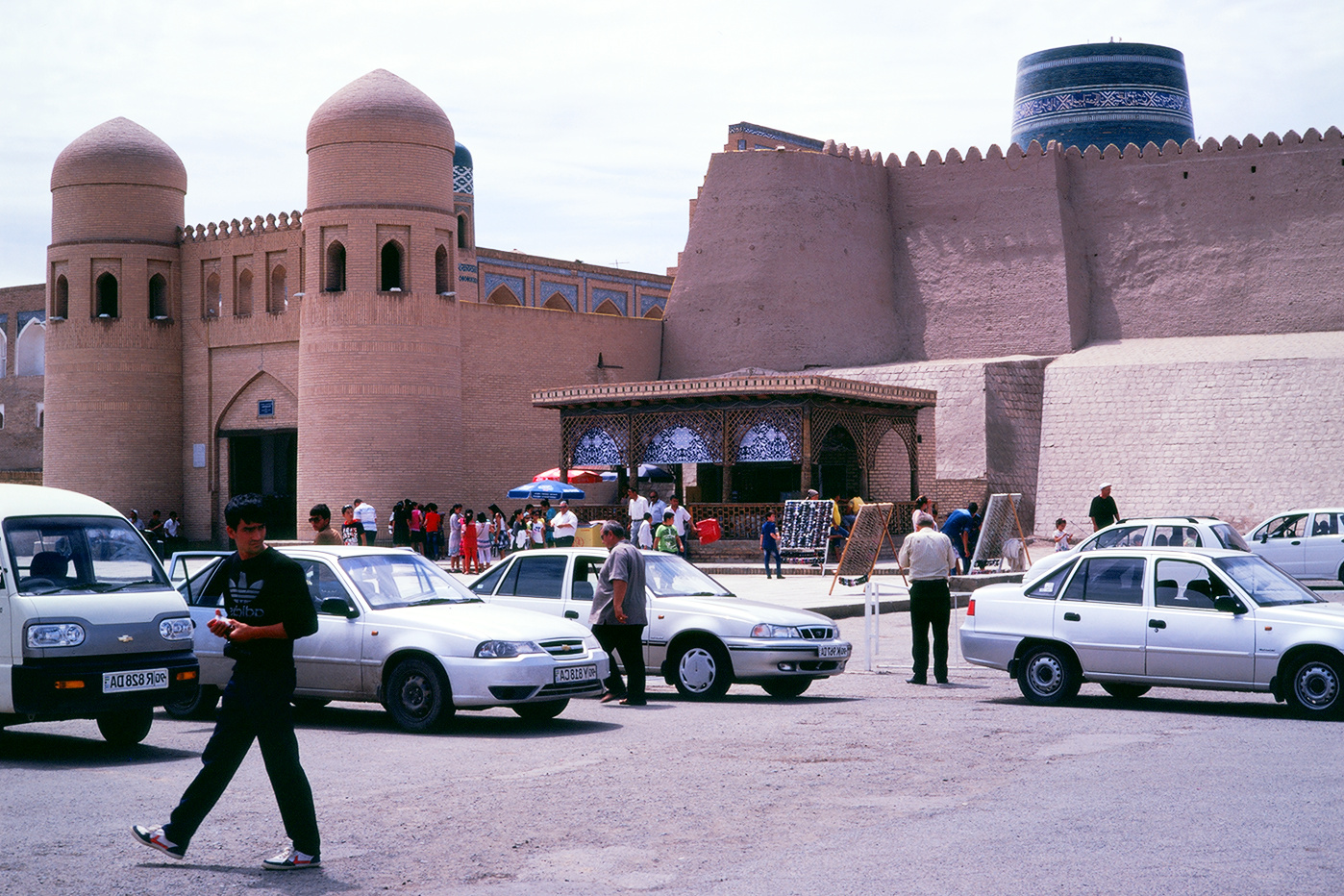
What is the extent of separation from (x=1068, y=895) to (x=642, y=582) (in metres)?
6.03

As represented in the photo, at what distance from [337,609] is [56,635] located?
2.03m

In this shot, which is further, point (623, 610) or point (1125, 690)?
point (1125, 690)

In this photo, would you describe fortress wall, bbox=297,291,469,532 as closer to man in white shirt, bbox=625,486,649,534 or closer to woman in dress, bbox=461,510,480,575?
woman in dress, bbox=461,510,480,575

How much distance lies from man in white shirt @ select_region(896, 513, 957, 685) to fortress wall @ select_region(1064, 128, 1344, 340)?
2212 centimetres

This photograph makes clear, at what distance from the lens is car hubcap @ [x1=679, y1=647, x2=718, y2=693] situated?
11.3 meters

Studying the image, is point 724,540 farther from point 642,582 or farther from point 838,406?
point 642,582

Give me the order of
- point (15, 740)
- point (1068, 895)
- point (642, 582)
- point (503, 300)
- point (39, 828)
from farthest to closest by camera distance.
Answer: point (503, 300)
point (642, 582)
point (15, 740)
point (39, 828)
point (1068, 895)

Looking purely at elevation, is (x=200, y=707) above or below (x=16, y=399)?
below

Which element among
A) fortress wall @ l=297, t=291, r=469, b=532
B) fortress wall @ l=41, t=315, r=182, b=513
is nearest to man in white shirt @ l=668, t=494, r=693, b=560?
fortress wall @ l=297, t=291, r=469, b=532

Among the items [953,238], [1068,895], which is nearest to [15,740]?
[1068,895]

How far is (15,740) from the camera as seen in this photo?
9359 mm

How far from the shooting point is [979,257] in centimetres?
3478

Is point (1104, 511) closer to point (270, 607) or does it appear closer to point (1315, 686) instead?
point (1315, 686)

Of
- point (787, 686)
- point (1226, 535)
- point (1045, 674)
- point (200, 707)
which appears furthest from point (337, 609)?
point (1226, 535)
